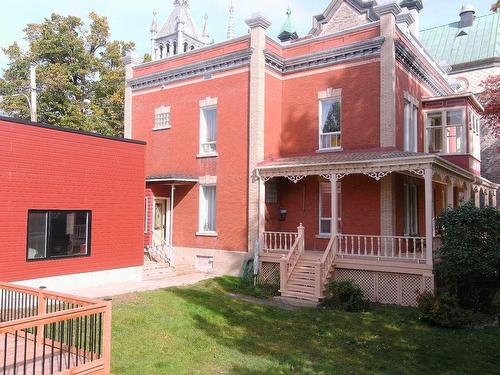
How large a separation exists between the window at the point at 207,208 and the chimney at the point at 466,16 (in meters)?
32.7

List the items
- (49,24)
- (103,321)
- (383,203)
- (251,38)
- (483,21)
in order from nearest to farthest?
(103,321) → (383,203) → (251,38) → (49,24) → (483,21)

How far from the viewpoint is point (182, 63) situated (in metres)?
20.7

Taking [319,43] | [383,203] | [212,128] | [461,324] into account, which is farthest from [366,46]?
[461,324]

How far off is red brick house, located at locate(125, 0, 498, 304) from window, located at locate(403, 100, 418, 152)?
9cm

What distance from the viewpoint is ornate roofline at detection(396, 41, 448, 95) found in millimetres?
17141

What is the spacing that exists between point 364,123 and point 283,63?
4.59m

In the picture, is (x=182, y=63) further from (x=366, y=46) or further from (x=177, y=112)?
(x=366, y=46)

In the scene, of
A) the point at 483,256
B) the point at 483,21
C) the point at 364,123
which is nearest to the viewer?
the point at 483,256

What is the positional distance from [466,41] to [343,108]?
27560mm

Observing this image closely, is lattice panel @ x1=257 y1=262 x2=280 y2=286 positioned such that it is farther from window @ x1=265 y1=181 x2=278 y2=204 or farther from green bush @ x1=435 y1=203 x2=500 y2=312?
green bush @ x1=435 y1=203 x2=500 y2=312

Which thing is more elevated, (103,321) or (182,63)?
(182,63)

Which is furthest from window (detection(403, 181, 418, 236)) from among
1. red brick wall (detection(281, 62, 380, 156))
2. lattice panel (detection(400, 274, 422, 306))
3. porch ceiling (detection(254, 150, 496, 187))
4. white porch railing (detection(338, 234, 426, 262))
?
lattice panel (detection(400, 274, 422, 306))

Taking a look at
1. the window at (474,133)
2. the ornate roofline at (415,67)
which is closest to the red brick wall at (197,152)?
the ornate roofline at (415,67)

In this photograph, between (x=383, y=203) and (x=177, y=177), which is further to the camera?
(x=177, y=177)
